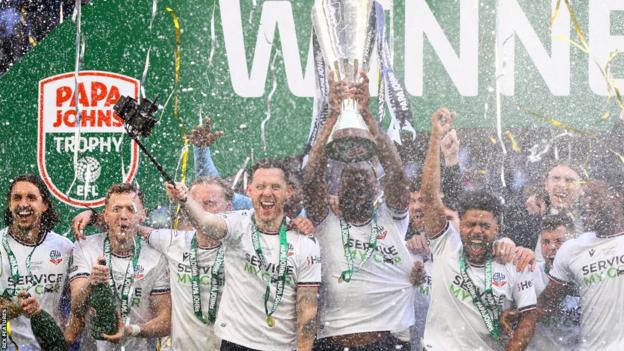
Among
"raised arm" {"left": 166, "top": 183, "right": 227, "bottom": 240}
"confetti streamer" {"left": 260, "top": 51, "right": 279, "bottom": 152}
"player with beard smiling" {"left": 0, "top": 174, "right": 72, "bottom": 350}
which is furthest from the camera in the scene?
"player with beard smiling" {"left": 0, "top": 174, "right": 72, "bottom": 350}

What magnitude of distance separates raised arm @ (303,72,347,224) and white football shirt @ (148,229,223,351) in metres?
0.47

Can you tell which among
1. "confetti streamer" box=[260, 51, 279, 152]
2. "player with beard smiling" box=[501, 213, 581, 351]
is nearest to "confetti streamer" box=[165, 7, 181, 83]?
"confetti streamer" box=[260, 51, 279, 152]

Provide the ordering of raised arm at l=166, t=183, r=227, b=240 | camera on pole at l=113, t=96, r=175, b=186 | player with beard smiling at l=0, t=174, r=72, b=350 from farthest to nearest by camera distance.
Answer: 1. player with beard smiling at l=0, t=174, r=72, b=350
2. camera on pole at l=113, t=96, r=175, b=186
3. raised arm at l=166, t=183, r=227, b=240

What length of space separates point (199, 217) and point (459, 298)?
3.58 feet

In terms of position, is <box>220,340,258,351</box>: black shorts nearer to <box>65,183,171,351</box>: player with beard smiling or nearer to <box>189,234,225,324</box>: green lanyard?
<box>189,234,225,324</box>: green lanyard

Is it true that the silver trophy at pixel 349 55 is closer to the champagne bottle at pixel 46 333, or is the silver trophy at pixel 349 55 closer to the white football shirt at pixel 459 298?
the white football shirt at pixel 459 298

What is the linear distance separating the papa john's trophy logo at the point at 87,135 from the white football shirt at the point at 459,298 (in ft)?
4.35

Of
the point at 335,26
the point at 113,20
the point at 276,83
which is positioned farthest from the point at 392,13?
the point at 113,20

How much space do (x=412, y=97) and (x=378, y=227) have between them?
Result: 1.78 feet

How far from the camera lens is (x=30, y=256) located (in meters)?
3.91

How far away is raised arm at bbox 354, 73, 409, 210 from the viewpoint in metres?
3.69

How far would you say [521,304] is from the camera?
12.3 ft

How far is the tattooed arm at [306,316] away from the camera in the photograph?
373 cm

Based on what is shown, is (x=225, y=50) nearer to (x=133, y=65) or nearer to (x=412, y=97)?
(x=133, y=65)
